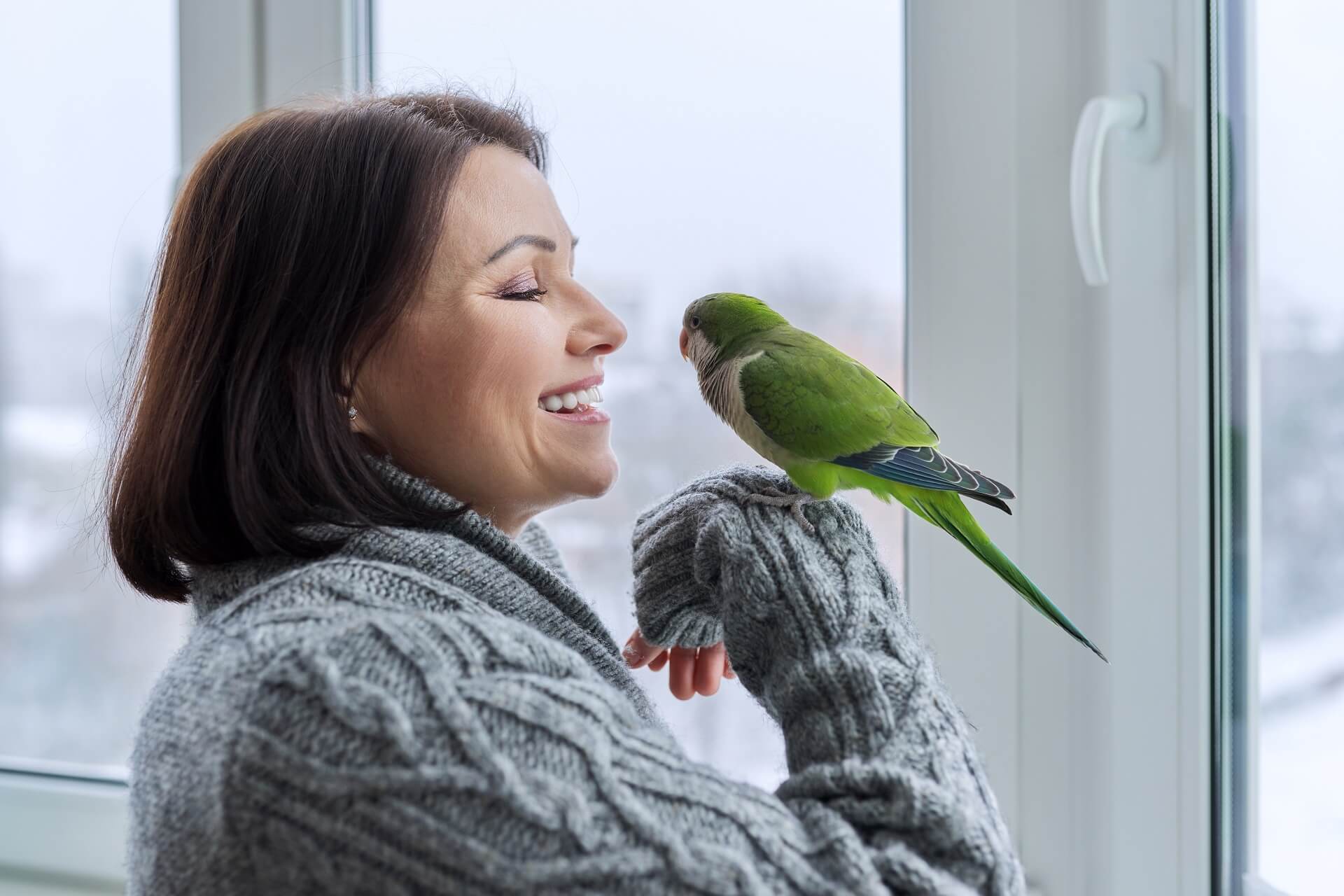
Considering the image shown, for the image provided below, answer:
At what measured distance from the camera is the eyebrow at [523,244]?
784mm

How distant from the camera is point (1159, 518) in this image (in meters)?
0.92

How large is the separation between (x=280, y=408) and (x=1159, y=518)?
2.56ft

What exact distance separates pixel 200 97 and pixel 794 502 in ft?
3.34

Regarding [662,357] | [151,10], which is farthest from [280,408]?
[151,10]

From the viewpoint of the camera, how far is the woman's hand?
93 cm

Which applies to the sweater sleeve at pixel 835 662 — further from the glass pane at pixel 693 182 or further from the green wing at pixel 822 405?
the glass pane at pixel 693 182

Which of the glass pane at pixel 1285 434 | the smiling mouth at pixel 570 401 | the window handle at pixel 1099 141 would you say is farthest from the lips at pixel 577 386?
the glass pane at pixel 1285 434

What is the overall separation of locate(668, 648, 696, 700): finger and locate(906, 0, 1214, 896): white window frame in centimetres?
28

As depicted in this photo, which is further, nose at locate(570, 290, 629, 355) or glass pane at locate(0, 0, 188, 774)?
glass pane at locate(0, 0, 188, 774)

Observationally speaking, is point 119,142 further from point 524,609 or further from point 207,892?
point 207,892

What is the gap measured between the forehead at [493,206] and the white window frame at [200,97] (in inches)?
20.0

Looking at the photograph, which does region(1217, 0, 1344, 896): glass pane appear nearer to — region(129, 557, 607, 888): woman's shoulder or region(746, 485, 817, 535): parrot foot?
region(746, 485, 817, 535): parrot foot

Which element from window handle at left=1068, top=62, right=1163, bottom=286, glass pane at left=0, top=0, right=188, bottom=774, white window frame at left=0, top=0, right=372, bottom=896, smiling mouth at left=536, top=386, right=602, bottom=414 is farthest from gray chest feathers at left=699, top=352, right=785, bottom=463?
glass pane at left=0, top=0, right=188, bottom=774

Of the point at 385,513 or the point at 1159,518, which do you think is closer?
the point at 385,513
